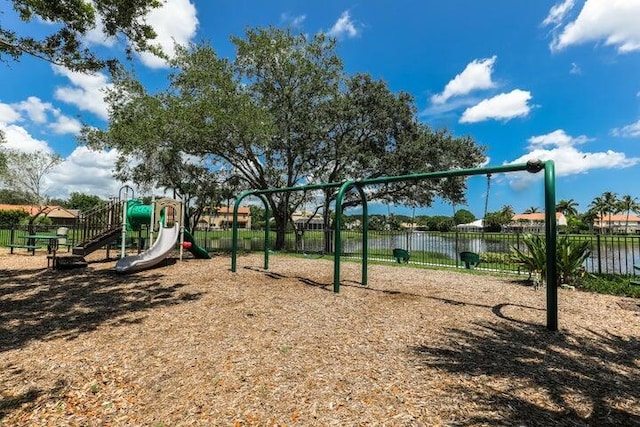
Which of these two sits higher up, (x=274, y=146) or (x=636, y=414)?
(x=274, y=146)

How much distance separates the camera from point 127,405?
10.0 ft

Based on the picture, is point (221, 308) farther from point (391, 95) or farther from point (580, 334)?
point (391, 95)

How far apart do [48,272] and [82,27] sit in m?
6.33

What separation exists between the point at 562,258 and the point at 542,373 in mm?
5531

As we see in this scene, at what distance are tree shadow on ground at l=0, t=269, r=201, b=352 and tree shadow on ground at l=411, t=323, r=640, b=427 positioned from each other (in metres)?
4.62

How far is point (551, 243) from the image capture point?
5047mm

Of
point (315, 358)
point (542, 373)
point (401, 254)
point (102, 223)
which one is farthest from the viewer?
point (401, 254)

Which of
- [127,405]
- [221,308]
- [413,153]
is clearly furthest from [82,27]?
[413,153]

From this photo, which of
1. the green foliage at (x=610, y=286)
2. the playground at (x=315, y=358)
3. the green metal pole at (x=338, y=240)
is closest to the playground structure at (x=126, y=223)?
the playground at (x=315, y=358)

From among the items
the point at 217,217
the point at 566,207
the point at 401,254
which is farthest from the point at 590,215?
the point at 401,254

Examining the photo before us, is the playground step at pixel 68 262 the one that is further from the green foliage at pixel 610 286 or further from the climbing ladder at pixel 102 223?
the green foliage at pixel 610 286

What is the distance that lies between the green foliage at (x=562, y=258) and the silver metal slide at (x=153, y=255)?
9.80 metres

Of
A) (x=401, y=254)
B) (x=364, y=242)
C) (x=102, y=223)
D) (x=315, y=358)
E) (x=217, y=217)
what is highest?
(x=217, y=217)

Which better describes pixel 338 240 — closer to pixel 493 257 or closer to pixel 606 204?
pixel 493 257
